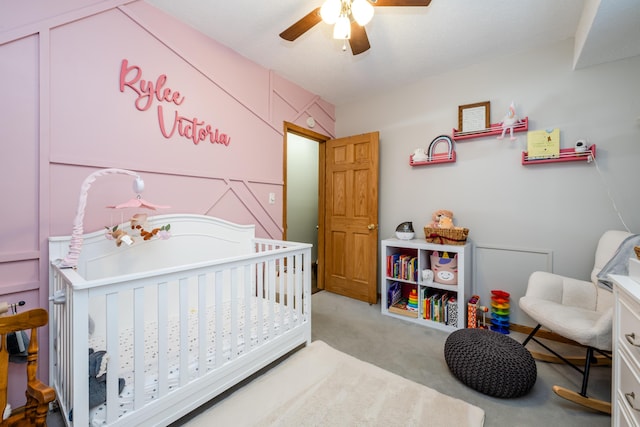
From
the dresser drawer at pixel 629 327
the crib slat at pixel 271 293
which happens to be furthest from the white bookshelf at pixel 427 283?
the crib slat at pixel 271 293

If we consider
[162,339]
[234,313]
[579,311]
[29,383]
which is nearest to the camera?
[29,383]

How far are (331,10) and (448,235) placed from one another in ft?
6.62

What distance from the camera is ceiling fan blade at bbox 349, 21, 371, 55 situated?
1.55 m

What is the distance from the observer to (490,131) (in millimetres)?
2408

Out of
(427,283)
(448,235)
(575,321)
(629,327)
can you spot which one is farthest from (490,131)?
(629,327)

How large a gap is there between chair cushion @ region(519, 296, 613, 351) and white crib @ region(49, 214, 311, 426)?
1.57 m

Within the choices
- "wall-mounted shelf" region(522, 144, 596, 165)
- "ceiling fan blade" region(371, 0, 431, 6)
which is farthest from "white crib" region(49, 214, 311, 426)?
"wall-mounted shelf" region(522, 144, 596, 165)

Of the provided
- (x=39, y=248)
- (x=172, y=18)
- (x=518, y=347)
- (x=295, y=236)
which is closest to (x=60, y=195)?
(x=39, y=248)

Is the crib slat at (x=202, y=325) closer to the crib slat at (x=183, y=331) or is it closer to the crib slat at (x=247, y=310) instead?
the crib slat at (x=183, y=331)

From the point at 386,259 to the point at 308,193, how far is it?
7.45 feet

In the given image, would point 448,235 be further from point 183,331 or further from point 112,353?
point 112,353

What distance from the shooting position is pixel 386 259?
2.72 m

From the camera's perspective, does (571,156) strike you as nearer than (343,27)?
No

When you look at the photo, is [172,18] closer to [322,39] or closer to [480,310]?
[322,39]
